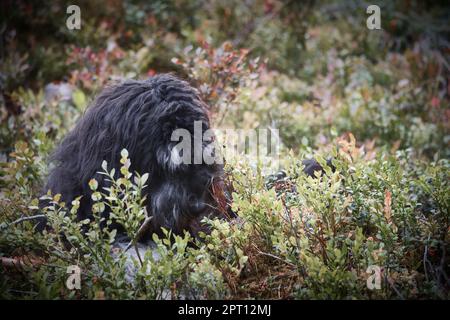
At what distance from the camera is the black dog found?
125 inches

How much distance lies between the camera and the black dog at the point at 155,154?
317 centimetres

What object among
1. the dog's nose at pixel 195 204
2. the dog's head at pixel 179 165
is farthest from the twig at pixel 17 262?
the dog's nose at pixel 195 204

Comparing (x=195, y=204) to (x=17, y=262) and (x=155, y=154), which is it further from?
(x=17, y=262)

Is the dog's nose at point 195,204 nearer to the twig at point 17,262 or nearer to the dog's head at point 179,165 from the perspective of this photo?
the dog's head at point 179,165

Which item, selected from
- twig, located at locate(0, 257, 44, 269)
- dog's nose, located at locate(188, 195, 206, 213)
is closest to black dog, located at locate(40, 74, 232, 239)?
dog's nose, located at locate(188, 195, 206, 213)

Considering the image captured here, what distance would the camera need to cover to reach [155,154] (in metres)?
3.19

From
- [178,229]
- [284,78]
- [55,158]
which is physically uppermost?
[284,78]

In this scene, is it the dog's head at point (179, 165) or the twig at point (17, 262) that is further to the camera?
the dog's head at point (179, 165)

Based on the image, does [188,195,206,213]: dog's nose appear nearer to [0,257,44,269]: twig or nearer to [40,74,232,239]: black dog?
[40,74,232,239]: black dog

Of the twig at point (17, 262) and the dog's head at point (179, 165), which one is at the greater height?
the dog's head at point (179, 165)
